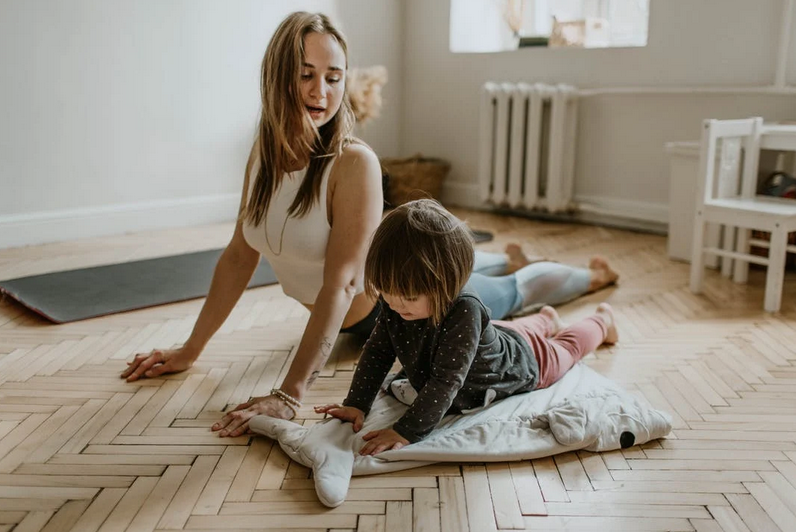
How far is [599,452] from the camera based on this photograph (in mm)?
1569

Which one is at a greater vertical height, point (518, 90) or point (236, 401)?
point (518, 90)

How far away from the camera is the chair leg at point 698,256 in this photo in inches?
109

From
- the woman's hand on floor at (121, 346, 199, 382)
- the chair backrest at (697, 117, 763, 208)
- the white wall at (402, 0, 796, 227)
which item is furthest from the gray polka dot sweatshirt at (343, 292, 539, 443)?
the white wall at (402, 0, 796, 227)

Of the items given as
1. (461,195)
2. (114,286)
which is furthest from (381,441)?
(461,195)

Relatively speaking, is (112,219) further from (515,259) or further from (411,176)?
(515,259)

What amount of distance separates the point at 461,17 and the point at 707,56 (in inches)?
61.7

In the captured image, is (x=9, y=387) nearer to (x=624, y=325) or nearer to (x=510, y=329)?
(x=510, y=329)

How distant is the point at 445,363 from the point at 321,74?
69 centimetres

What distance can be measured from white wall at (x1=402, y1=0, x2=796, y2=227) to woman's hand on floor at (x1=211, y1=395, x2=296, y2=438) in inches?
103

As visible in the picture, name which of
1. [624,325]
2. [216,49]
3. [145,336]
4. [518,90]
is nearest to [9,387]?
[145,336]

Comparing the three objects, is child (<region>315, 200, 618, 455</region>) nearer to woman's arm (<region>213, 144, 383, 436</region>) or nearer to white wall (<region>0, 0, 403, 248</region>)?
woman's arm (<region>213, 144, 383, 436</region>)

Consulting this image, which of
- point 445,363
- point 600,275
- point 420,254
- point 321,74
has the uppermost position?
point 321,74

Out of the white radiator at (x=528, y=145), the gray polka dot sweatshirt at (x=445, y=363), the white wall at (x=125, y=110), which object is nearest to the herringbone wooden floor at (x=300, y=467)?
the gray polka dot sweatshirt at (x=445, y=363)

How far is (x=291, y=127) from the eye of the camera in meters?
1.75
